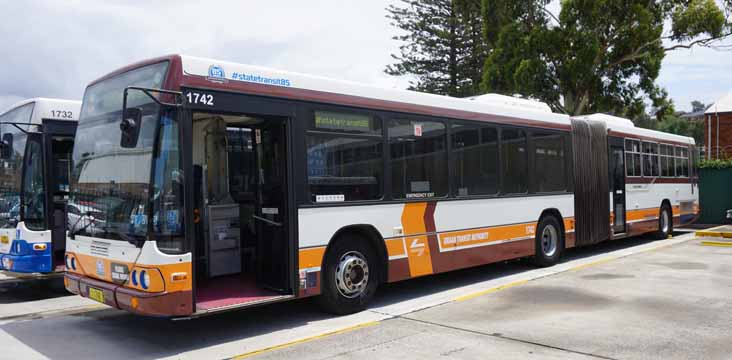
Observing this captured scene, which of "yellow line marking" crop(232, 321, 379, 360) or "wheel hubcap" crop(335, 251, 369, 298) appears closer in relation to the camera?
"yellow line marking" crop(232, 321, 379, 360)

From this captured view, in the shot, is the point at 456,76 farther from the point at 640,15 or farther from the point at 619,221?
the point at 619,221

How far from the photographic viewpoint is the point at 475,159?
32.7 feet

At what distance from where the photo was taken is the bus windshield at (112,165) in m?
6.19

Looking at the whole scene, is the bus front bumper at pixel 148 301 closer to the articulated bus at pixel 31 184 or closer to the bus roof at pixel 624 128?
the articulated bus at pixel 31 184

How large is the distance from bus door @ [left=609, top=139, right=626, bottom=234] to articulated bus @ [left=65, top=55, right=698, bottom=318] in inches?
116

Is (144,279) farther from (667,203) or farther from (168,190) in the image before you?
(667,203)

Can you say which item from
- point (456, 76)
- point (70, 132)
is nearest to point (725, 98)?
point (456, 76)

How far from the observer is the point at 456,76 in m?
35.2

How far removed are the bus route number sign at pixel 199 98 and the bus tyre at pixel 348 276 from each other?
2.42 meters

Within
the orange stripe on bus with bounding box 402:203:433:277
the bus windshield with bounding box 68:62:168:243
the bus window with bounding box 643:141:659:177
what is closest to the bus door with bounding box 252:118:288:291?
the bus windshield with bounding box 68:62:168:243

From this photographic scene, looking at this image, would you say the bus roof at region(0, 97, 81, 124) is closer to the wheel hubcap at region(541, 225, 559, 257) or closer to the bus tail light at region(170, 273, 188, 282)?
the bus tail light at region(170, 273, 188, 282)

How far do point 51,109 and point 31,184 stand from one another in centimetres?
123

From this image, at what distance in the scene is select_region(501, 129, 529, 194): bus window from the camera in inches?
421

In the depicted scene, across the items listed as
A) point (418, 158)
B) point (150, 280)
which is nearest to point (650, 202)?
point (418, 158)
